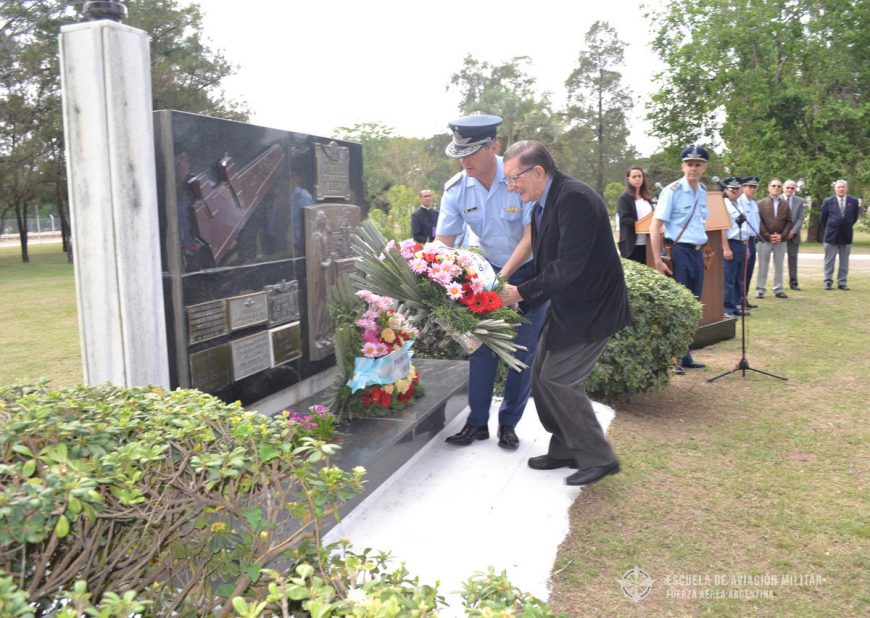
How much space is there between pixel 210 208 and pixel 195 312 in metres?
0.57

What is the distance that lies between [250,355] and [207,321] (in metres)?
0.49

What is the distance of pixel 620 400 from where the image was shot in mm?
5992

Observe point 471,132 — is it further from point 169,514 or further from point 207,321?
point 169,514

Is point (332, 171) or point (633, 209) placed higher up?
point (332, 171)

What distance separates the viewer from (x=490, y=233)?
4773 mm

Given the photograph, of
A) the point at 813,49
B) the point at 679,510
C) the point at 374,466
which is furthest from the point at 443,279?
the point at 813,49

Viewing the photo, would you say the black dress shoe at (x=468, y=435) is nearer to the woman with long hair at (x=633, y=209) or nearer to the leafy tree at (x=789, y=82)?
the woman with long hair at (x=633, y=209)

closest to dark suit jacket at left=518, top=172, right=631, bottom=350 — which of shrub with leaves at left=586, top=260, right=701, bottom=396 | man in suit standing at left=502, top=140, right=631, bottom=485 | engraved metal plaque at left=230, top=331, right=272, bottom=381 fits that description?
man in suit standing at left=502, top=140, right=631, bottom=485

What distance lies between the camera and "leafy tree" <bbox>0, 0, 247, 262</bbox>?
27469mm

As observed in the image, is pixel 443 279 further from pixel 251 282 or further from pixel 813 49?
pixel 813 49

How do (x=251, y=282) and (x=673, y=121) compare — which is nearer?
(x=251, y=282)

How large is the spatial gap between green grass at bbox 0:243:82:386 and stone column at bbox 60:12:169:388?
86cm

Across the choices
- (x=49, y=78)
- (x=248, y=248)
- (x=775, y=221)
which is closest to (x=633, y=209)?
(x=248, y=248)

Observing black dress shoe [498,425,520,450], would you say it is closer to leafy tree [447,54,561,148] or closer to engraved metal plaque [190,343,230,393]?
engraved metal plaque [190,343,230,393]
